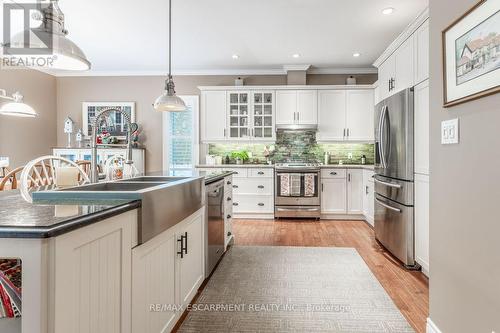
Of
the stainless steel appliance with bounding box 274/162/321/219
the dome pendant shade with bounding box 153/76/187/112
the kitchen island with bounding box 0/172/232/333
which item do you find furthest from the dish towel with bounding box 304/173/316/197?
the kitchen island with bounding box 0/172/232/333

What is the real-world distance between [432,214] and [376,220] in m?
2.07

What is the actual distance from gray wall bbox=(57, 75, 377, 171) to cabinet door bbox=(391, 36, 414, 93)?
249cm

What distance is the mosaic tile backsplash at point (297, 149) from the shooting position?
219 inches

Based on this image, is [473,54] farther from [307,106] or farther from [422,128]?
[307,106]

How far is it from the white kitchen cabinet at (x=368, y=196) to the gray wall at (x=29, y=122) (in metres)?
5.75

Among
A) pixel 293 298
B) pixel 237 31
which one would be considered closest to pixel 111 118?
pixel 237 31

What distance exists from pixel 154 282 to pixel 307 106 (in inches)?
174

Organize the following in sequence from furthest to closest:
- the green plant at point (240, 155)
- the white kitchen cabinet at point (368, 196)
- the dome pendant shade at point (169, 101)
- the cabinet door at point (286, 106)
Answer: the green plant at point (240, 155) → the cabinet door at point (286, 106) → the white kitchen cabinet at point (368, 196) → the dome pendant shade at point (169, 101)

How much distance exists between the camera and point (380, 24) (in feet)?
12.2

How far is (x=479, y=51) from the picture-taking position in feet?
4.10

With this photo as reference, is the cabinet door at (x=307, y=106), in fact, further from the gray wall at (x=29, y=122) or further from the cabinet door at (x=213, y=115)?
the gray wall at (x=29, y=122)

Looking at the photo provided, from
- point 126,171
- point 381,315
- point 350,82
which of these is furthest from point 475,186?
point 350,82

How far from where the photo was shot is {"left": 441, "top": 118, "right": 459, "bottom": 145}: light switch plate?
1.42 m

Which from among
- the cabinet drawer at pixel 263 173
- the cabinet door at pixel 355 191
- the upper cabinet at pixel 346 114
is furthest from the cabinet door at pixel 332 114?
the cabinet drawer at pixel 263 173
